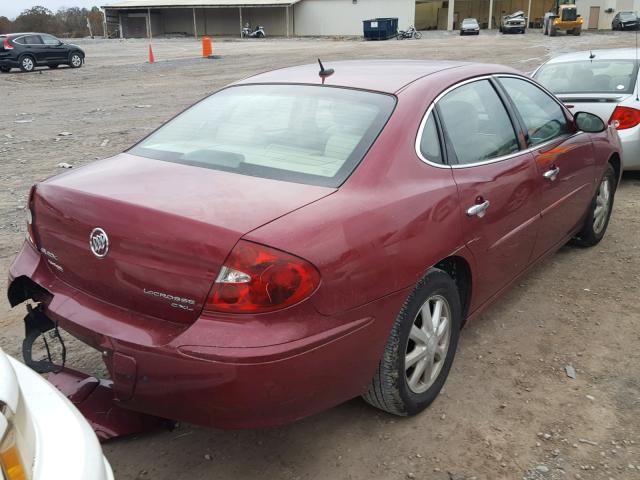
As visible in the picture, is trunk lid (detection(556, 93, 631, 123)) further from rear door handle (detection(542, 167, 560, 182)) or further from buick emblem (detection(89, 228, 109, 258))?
buick emblem (detection(89, 228, 109, 258))

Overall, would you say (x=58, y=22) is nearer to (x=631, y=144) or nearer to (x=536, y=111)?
(x=631, y=144)

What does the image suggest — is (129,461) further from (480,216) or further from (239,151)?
(480,216)

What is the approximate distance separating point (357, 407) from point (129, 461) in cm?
108

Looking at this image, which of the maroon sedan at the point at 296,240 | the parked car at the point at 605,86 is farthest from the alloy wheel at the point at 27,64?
the maroon sedan at the point at 296,240

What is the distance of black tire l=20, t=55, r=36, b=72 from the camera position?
23.9 m

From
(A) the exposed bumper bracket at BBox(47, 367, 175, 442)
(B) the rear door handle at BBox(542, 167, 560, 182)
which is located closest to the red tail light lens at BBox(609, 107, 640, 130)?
(B) the rear door handle at BBox(542, 167, 560, 182)

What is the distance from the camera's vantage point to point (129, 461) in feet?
8.71

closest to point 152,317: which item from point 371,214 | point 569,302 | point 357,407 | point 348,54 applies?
point 371,214

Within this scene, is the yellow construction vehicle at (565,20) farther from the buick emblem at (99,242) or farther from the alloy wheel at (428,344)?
the buick emblem at (99,242)

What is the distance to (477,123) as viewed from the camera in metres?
3.40

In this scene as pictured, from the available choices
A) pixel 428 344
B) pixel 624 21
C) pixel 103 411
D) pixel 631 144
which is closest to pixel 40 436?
pixel 103 411

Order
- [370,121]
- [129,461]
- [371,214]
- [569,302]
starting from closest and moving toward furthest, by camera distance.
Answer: [371,214] → [129,461] → [370,121] → [569,302]

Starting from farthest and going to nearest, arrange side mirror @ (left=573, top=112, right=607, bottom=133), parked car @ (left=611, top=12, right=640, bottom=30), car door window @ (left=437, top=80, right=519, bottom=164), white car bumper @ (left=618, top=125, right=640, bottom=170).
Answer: parked car @ (left=611, top=12, right=640, bottom=30) < white car bumper @ (left=618, top=125, right=640, bottom=170) < side mirror @ (left=573, top=112, right=607, bottom=133) < car door window @ (left=437, top=80, right=519, bottom=164)

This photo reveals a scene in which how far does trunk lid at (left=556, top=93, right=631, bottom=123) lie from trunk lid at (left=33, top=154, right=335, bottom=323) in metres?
5.24
